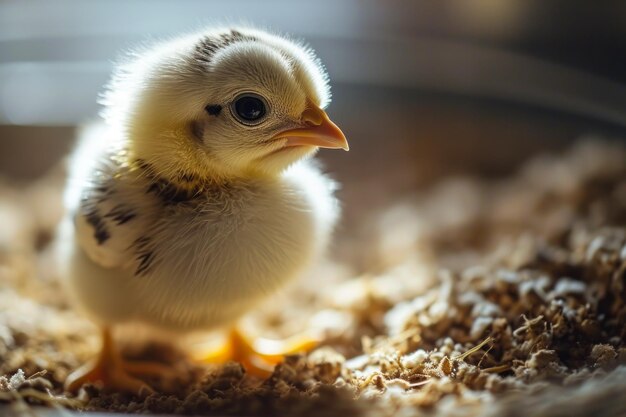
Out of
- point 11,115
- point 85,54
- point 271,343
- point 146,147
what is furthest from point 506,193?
point 11,115

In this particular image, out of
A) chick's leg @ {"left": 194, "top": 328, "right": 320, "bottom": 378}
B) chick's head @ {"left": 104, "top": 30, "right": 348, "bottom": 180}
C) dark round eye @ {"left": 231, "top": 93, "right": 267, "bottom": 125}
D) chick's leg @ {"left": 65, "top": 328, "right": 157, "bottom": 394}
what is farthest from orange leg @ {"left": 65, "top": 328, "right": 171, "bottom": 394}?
dark round eye @ {"left": 231, "top": 93, "right": 267, "bottom": 125}

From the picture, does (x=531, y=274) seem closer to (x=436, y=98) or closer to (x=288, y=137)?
(x=288, y=137)

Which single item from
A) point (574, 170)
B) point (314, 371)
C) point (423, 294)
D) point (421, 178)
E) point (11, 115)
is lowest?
point (314, 371)

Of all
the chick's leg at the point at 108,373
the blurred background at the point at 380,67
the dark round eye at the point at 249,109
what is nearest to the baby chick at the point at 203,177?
the dark round eye at the point at 249,109

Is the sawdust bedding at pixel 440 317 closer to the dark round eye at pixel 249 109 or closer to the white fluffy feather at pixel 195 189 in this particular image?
the white fluffy feather at pixel 195 189

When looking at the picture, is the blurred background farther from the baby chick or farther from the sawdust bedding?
the baby chick
